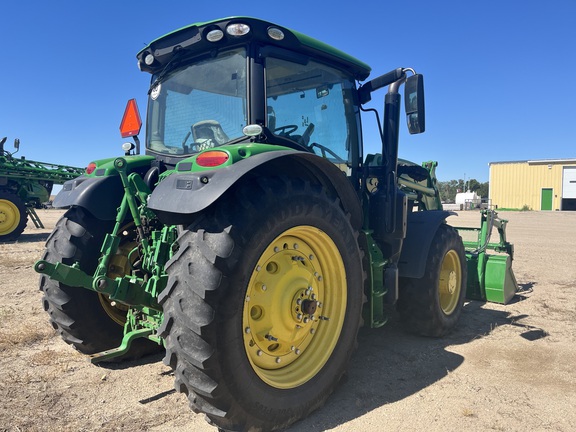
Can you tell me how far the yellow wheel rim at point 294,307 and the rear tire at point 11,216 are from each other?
41.7 ft

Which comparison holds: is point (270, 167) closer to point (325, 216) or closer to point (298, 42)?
point (325, 216)

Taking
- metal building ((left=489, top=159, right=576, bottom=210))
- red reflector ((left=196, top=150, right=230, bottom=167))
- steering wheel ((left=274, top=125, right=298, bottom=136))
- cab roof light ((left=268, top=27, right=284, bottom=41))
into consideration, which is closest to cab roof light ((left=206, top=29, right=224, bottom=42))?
cab roof light ((left=268, top=27, right=284, bottom=41))

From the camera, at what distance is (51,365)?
3.41 m

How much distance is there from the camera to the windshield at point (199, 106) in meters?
3.08

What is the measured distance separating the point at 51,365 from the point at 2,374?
324 millimetres

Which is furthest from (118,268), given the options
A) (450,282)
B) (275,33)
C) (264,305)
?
(450,282)

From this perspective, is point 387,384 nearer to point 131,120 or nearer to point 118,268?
point 118,268

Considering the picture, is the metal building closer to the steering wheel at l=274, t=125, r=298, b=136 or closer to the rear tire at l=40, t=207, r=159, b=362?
the steering wheel at l=274, t=125, r=298, b=136

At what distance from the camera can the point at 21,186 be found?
13711 millimetres

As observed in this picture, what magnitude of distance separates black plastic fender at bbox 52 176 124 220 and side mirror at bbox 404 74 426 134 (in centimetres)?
239

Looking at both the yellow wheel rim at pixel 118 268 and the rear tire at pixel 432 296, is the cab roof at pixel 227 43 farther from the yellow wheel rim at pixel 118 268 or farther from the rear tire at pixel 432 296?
the rear tire at pixel 432 296

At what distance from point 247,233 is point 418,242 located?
2.35 meters

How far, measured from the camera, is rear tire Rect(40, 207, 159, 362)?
315 cm

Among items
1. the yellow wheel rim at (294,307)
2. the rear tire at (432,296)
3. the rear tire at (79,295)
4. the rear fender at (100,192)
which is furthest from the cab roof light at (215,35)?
the rear tire at (432,296)
